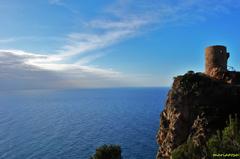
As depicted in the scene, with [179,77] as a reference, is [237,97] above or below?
below

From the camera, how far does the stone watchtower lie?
43.2 metres

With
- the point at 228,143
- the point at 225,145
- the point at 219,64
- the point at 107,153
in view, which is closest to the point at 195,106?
the point at 219,64

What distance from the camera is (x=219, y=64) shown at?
43625 mm

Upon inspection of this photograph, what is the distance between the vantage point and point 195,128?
36.8m

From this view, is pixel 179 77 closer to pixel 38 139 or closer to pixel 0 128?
pixel 38 139

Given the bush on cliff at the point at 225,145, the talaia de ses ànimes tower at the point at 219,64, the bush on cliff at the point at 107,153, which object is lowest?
the bush on cliff at the point at 107,153

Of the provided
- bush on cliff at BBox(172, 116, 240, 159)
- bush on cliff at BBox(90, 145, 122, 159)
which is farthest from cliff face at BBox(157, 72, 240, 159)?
bush on cliff at BBox(90, 145, 122, 159)

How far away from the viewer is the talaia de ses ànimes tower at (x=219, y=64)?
140 ft

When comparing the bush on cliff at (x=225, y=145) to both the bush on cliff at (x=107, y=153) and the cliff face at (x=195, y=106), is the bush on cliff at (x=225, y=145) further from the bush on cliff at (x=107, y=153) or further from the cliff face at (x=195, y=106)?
the bush on cliff at (x=107, y=153)

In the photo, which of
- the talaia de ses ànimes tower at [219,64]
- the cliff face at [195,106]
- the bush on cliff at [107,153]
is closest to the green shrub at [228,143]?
the cliff face at [195,106]

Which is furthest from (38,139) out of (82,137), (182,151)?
(182,151)

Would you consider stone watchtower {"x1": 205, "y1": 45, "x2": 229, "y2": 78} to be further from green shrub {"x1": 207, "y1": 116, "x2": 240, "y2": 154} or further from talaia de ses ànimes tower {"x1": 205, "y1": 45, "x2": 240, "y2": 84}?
green shrub {"x1": 207, "y1": 116, "x2": 240, "y2": 154}

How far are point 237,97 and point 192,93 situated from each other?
641 centimetres

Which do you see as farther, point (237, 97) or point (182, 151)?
point (237, 97)
